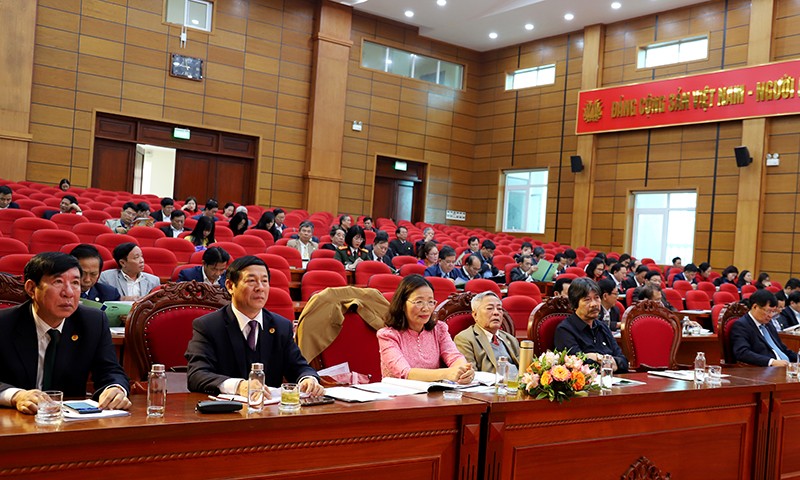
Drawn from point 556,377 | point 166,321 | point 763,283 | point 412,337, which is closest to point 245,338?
point 166,321

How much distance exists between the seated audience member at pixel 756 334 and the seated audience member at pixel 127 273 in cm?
389

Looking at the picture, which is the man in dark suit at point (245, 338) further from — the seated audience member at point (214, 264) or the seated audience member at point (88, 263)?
the seated audience member at point (214, 264)

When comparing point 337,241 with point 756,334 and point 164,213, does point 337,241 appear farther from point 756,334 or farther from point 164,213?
point 756,334

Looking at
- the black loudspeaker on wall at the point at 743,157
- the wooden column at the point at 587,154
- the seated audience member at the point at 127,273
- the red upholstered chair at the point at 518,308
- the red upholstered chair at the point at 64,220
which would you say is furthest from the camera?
the wooden column at the point at 587,154

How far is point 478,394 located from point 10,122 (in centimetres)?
1144

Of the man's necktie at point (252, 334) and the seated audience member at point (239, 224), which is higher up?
the seated audience member at point (239, 224)

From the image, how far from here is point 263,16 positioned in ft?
45.5

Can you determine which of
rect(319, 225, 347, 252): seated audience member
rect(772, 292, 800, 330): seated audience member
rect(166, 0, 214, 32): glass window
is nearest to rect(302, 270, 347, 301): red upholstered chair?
rect(319, 225, 347, 252): seated audience member

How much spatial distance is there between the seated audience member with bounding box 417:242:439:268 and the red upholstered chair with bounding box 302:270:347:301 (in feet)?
6.41

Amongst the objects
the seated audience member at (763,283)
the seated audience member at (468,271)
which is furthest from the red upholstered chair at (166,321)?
the seated audience member at (763,283)

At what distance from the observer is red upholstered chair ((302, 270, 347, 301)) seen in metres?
5.93

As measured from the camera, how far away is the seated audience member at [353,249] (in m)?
7.81

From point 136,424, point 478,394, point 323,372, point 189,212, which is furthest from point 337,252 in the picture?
point 136,424

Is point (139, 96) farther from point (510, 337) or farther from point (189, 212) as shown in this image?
point (510, 337)
